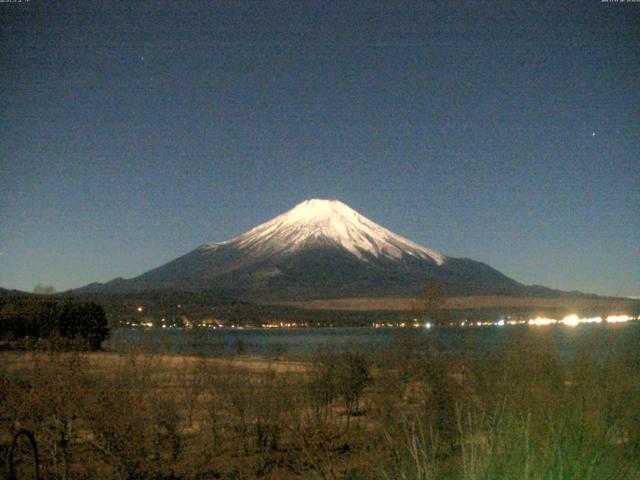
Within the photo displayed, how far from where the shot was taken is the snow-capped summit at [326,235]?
172m

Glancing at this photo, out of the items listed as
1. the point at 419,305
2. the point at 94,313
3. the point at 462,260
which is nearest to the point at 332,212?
the point at 462,260

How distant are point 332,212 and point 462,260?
32.7 meters

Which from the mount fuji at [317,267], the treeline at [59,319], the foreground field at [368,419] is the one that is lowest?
the foreground field at [368,419]

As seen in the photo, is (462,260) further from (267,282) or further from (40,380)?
(40,380)

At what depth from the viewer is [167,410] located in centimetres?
1052

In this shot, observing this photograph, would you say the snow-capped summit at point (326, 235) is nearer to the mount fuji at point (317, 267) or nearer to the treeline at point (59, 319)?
the mount fuji at point (317, 267)

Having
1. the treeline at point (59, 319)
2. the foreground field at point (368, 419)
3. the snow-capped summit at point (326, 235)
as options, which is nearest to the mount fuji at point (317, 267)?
the snow-capped summit at point (326, 235)

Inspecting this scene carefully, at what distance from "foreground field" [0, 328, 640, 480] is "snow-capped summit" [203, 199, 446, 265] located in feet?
503

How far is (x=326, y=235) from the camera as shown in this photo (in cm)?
17712

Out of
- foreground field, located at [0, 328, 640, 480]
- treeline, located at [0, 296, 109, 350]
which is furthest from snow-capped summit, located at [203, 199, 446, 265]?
foreground field, located at [0, 328, 640, 480]

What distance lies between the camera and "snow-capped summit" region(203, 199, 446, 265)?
17225cm

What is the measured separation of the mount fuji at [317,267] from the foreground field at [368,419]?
397 ft

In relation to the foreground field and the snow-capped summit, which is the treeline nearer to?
the foreground field

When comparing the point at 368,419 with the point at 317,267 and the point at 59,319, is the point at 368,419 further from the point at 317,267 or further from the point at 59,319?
the point at 317,267
